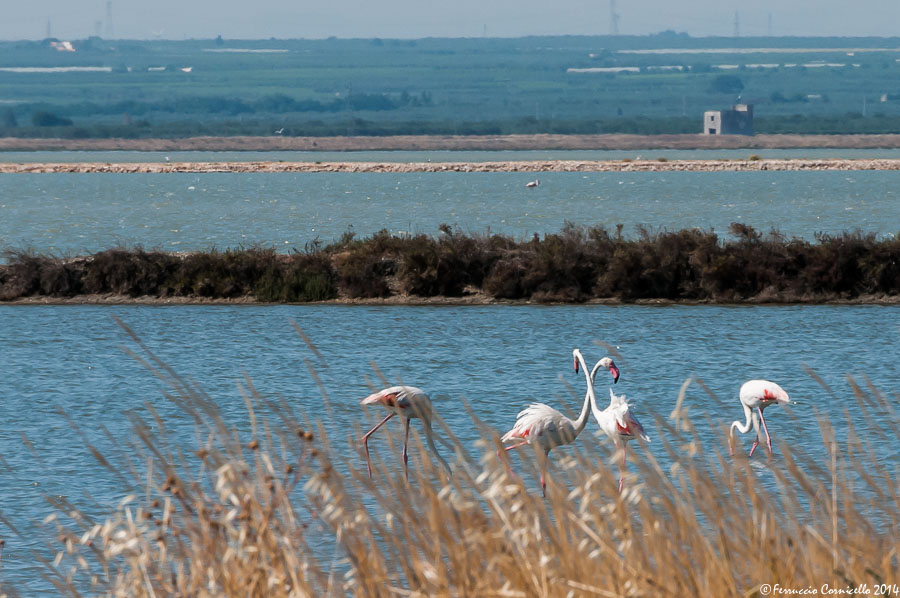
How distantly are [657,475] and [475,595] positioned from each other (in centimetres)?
114

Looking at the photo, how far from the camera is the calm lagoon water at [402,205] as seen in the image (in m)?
60.9

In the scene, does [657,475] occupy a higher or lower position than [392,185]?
higher

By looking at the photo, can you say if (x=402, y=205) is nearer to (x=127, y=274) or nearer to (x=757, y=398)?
(x=127, y=274)

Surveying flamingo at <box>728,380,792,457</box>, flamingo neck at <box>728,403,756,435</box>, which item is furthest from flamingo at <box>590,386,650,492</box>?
flamingo at <box>728,380,792,457</box>

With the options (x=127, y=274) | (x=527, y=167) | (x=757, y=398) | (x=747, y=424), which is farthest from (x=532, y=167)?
(x=747, y=424)

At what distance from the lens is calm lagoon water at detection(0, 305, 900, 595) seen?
50.2ft

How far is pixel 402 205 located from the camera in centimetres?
8575

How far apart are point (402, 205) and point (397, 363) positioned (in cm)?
6379

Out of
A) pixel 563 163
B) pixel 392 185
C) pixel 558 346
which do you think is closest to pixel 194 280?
pixel 558 346

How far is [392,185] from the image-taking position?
380 feet

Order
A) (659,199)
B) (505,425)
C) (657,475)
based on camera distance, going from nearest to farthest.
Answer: (657,475) → (505,425) → (659,199)

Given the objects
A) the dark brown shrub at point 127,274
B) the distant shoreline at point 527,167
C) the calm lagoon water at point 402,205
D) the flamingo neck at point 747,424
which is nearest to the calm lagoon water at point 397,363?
the flamingo neck at point 747,424

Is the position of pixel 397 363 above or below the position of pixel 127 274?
above

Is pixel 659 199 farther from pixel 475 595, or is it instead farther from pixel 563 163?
pixel 475 595
